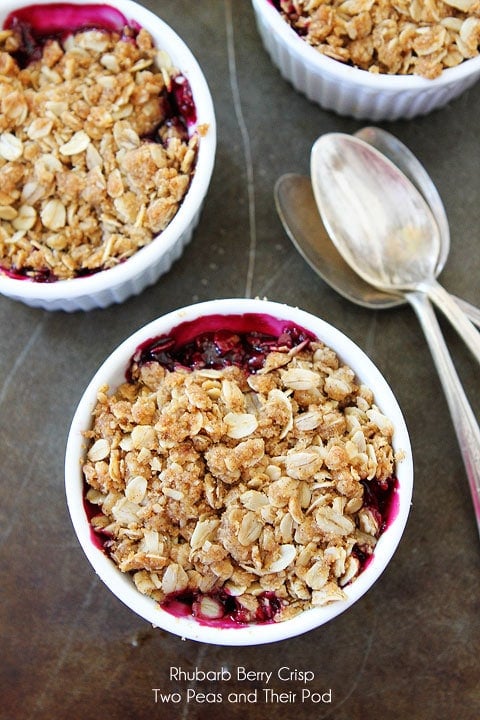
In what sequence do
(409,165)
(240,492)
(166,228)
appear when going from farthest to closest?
(409,165) → (166,228) → (240,492)

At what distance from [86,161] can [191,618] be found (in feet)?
2.88

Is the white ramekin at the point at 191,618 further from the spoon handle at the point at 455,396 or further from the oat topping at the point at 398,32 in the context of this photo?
the oat topping at the point at 398,32

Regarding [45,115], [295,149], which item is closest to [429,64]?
[295,149]

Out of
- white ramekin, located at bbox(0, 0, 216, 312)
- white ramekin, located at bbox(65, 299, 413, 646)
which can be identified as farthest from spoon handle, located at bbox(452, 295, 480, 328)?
white ramekin, located at bbox(0, 0, 216, 312)

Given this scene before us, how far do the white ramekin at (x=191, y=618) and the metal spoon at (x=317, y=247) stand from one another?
0.26 m

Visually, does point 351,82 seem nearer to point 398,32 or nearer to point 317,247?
point 398,32

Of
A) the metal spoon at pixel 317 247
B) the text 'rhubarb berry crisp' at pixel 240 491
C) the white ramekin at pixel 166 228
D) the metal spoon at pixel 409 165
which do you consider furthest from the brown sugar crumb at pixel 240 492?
the metal spoon at pixel 409 165

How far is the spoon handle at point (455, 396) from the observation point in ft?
5.83

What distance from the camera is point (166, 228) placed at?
1681mm

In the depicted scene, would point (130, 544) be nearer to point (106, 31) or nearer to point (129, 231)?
point (129, 231)

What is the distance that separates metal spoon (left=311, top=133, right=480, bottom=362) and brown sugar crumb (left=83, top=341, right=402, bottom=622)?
380mm

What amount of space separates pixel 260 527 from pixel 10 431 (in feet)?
2.17

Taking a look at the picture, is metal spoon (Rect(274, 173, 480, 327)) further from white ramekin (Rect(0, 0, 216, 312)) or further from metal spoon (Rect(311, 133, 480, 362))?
white ramekin (Rect(0, 0, 216, 312))

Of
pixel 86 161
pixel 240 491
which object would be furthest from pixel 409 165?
pixel 240 491
